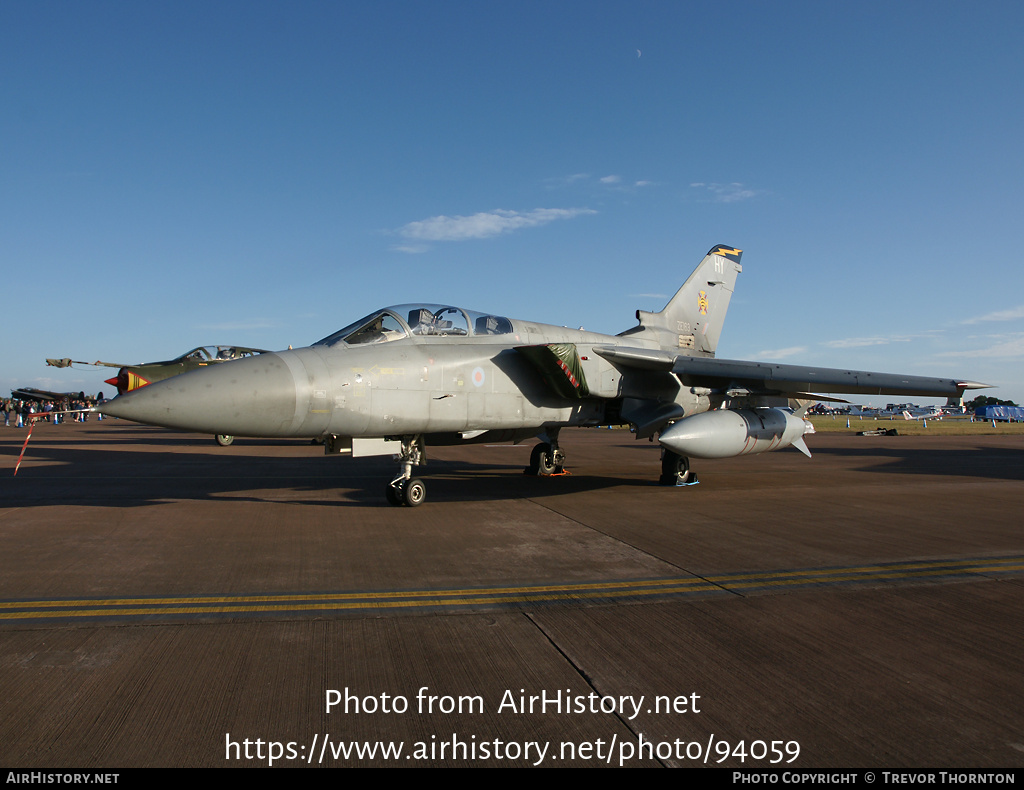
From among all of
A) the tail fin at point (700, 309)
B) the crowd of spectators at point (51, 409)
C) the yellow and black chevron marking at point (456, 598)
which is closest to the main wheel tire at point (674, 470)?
the tail fin at point (700, 309)

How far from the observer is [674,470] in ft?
41.7

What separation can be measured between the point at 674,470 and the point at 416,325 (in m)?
6.15

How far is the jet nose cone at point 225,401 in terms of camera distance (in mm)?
7012

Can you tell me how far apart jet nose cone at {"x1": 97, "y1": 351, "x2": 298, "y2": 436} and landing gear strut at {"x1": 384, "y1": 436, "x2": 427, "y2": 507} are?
7.21 ft

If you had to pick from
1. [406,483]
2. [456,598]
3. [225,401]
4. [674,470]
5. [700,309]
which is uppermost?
[700,309]

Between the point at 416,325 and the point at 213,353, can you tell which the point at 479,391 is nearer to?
the point at 416,325

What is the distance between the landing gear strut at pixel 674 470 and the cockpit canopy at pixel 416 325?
4458 mm

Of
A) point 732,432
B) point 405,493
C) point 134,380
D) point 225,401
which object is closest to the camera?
point 225,401

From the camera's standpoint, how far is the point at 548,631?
4457mm

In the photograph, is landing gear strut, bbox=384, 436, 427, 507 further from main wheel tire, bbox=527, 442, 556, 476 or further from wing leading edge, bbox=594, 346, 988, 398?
main wheel tire, bbox=527, 442, 556, 476

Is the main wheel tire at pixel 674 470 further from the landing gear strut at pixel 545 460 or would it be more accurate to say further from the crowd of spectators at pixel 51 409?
the crowd of spectators at pixel 51 409

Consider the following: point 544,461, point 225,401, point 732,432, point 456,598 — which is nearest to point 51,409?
point 544,461

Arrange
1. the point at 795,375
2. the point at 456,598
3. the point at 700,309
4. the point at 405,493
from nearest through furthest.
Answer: the point at 456,598
the point at 405,493
the point at 795,375
the point at 700,309

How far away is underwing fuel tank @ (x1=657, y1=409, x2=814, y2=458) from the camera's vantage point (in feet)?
34.0
